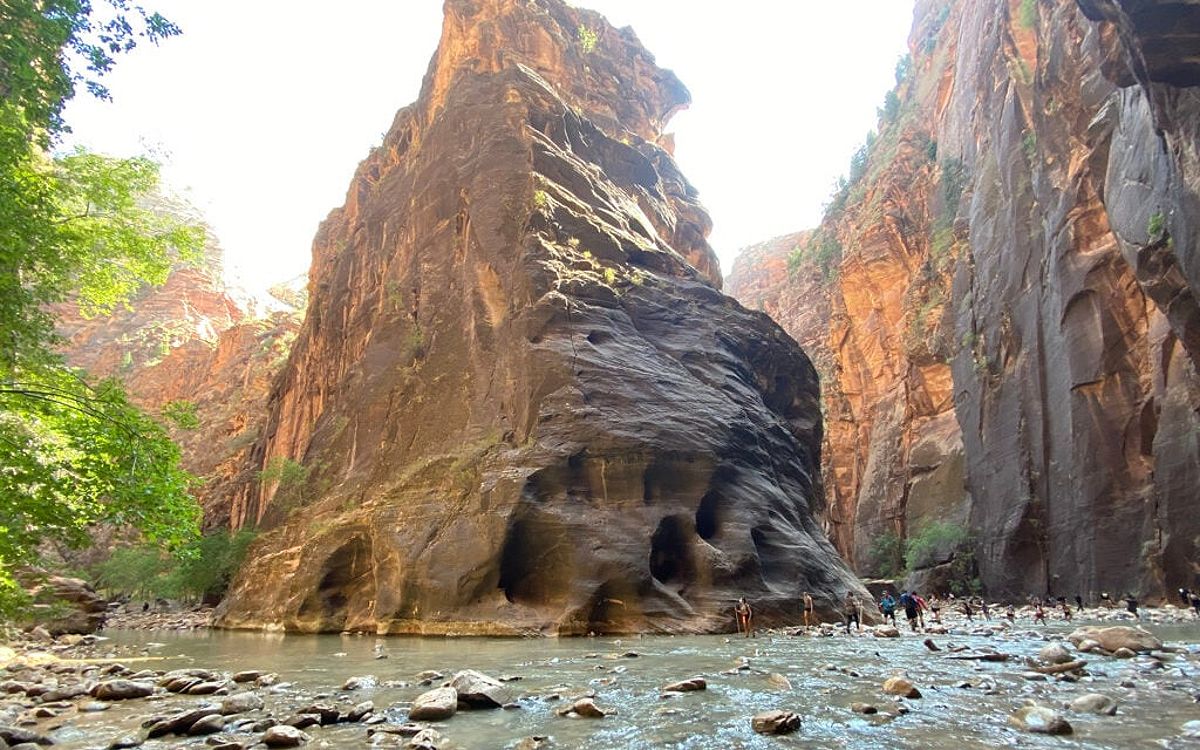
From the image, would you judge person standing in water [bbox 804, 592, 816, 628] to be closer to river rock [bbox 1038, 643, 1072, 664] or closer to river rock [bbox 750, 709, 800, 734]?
river rock [bbox 1038, 643, 1072, 664]

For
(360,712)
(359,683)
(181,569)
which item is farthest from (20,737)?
(181,569)

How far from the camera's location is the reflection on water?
5.74 meters

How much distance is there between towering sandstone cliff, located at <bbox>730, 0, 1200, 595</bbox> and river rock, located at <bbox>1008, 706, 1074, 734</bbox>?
14.0m

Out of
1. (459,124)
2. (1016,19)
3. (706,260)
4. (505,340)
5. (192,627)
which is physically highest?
(1016,19)

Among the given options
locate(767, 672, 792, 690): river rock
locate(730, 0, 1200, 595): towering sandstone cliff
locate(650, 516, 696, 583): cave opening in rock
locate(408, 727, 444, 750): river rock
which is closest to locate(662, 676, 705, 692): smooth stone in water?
locate(767, 672, 792, 690): river rock

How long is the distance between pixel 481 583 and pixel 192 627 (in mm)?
17262

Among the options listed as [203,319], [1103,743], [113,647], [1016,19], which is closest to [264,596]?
[113,647]

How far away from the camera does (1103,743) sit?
5137mm

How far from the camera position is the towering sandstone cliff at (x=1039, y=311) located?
21250 mm

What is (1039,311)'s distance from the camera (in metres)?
34.0

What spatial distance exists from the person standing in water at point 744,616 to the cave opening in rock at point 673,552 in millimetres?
1770

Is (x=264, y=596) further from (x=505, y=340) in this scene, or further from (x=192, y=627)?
(x=505, y=340)

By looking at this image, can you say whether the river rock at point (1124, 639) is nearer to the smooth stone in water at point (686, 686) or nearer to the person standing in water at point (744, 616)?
the smooth stone in water at point (686, 686)

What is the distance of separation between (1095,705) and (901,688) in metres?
1.78
